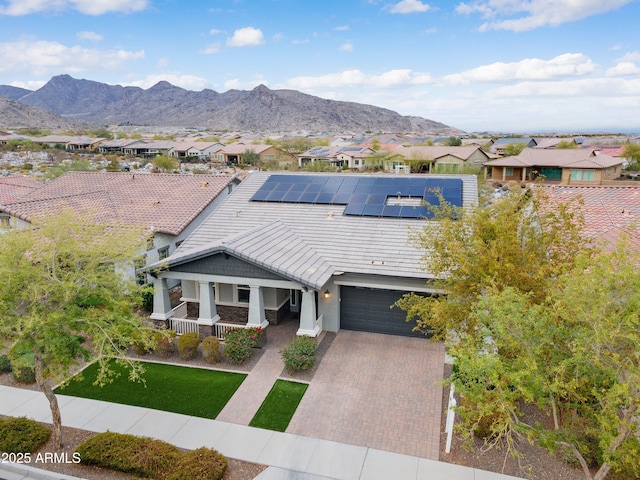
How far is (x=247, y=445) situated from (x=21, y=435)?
19.9 feet

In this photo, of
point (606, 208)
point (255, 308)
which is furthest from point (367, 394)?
Answer: point (606, 208)

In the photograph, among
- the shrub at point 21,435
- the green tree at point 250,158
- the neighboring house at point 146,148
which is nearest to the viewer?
the shrub at point 21,435

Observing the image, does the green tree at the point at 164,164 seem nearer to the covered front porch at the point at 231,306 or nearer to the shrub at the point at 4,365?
the covered front porch at the point at 231,306

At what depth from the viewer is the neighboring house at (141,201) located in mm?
23828

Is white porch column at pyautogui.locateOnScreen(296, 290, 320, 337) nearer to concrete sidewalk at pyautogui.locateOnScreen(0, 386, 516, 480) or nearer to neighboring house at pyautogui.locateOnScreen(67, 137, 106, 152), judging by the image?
concrete sidewalk at pyautogui.locateOnScreen(0, 386, 516, 480)

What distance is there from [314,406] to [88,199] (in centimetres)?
1991

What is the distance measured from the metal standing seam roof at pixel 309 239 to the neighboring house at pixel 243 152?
236ft

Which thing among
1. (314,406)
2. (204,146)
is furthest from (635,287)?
(204,146)

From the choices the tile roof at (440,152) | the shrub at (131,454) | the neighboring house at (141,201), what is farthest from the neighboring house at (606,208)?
the tile roof at (440,152)

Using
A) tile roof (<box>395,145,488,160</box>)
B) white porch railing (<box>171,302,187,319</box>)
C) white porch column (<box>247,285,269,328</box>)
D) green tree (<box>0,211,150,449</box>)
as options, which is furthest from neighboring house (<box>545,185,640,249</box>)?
tile roof (<box>395,145,488,160</box>)

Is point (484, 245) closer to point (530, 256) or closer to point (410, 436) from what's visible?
point (530, 256)

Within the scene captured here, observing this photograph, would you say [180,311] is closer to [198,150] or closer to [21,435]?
[21,435]

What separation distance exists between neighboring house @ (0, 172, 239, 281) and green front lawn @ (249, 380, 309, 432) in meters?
10.3

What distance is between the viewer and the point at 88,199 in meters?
26.5
